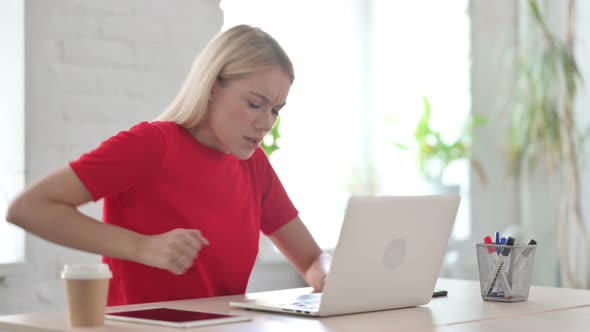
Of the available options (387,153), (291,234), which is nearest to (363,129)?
Answer: (387,153)

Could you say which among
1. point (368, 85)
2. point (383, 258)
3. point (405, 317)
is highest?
point (368, 85)

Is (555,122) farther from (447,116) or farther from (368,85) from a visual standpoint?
(368,85)

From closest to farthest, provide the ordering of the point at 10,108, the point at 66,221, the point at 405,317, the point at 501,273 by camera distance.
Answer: the point at 405,317 < the point at 66,221 < the point at 501,273 < the point at 10,108

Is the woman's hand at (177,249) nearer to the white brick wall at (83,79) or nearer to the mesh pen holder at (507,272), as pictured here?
the mesh pen holder at (507,272)

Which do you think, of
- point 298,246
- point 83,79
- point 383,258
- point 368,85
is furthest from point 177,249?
point 368,85

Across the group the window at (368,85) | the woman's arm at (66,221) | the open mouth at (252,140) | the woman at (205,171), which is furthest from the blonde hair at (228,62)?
the window at (368,85)

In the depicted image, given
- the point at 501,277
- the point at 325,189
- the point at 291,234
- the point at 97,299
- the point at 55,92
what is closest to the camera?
the point at 97,299

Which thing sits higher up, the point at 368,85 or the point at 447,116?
the point at 368,85

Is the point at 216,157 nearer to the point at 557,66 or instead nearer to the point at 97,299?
the point at 97,299

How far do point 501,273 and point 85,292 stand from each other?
90 cm

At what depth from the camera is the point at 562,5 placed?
15.4 ft

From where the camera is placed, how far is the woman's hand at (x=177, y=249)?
155 centimetres

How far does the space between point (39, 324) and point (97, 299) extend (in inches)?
4.7

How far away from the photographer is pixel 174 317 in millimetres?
1489
